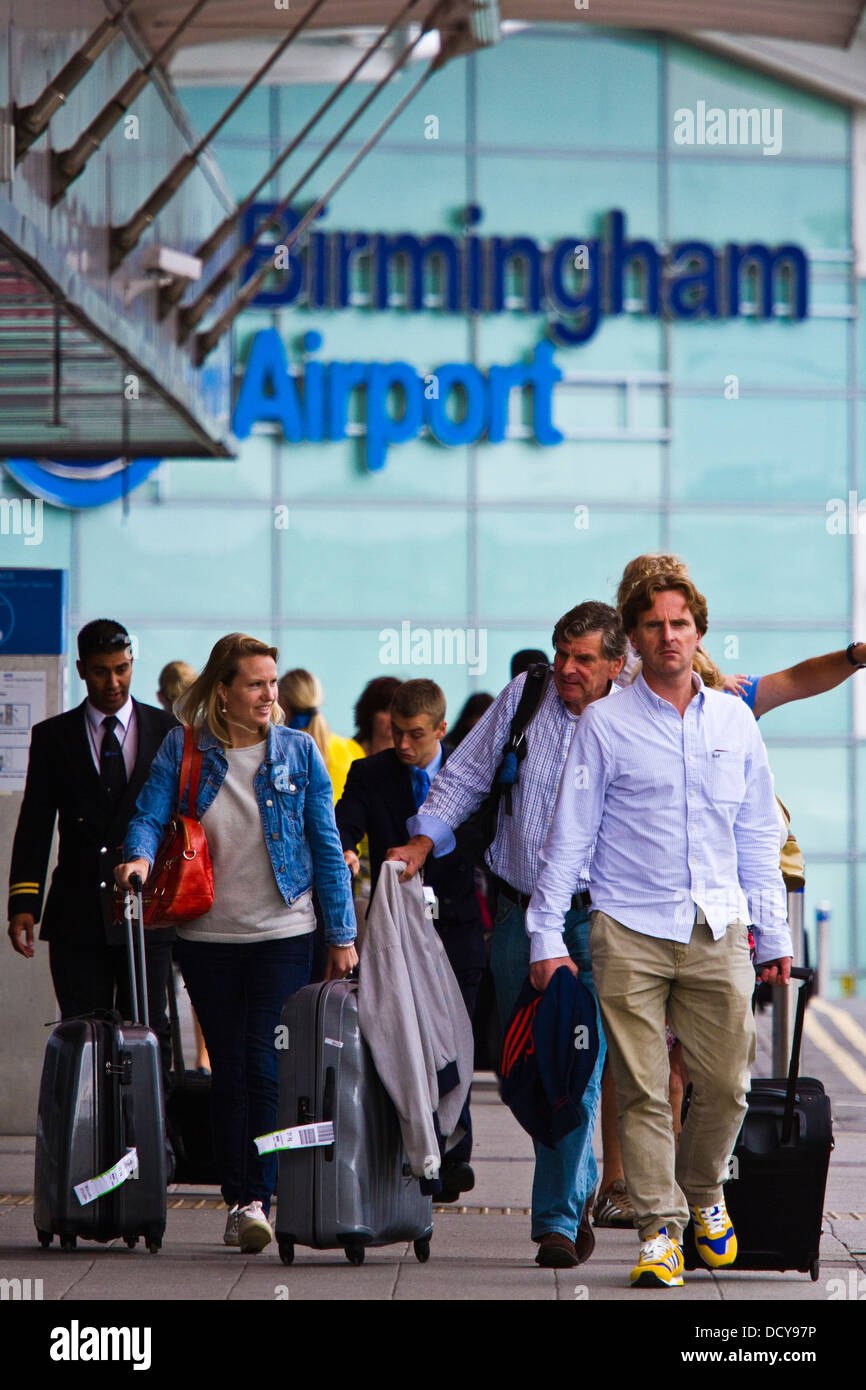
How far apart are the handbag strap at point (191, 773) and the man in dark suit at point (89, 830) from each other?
0.61 meters

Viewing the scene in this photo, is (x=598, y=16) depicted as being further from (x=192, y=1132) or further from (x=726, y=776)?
(x=726, y=776)

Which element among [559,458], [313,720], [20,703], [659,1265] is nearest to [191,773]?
[659,1265]

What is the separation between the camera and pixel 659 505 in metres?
18.7

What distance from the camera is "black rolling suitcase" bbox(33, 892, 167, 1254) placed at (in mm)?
5797

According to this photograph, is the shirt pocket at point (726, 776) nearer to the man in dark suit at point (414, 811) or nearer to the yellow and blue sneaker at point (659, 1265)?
the yellow and blue sneaker at point (659, 1265)

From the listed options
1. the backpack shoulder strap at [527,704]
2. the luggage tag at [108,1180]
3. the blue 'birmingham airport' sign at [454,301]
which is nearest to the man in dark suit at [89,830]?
the luggage tag at [108,1180]

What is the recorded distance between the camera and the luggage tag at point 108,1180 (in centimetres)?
575

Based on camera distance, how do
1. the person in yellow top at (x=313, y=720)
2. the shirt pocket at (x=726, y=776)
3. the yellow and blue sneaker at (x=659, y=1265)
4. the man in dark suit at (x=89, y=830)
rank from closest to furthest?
the yellow and blue sneaker at (x=659, y=1265) < the shirt pocket at (x=726, y=776) < the man in dark suit at (x=89, y=830) < the person in yellow top at (x=313, y=720)

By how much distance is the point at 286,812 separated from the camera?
20.4ft

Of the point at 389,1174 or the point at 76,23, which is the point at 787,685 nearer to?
the point at 389,1174
